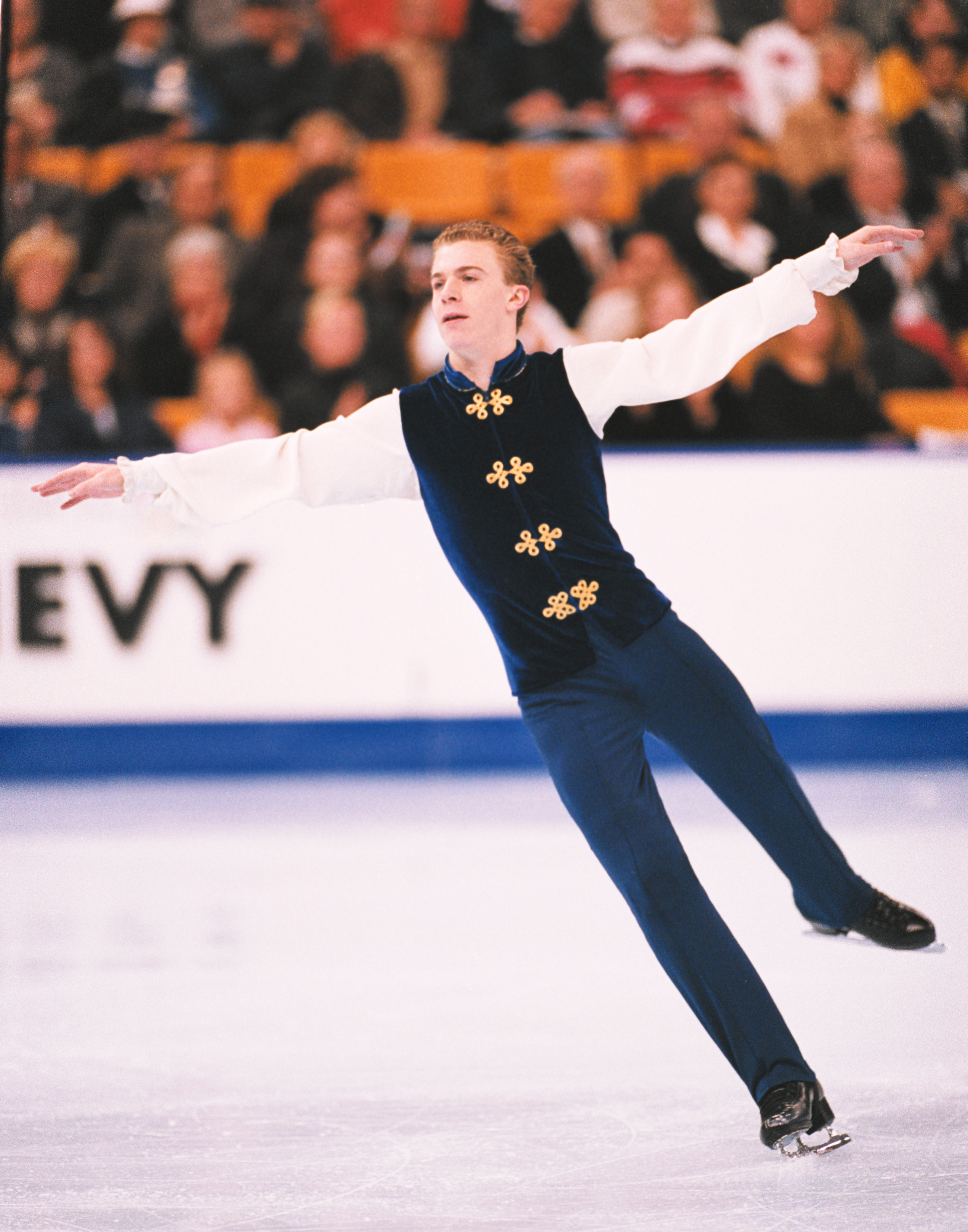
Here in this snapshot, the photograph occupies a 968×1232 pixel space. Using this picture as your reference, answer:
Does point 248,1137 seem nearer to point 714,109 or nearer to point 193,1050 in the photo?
point 193,1050

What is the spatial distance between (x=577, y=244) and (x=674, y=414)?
1071 mm

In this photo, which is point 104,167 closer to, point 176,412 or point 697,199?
point 176,412

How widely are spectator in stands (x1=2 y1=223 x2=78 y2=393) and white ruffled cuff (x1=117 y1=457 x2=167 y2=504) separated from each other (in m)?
3.90

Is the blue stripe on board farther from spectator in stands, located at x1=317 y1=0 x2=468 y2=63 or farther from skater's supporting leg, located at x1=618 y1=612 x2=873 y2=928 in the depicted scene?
spectator in stands, located at x1=317 y1=0 x2=468 y2=63

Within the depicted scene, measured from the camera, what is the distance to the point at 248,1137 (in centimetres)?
247

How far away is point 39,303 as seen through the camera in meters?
6.22

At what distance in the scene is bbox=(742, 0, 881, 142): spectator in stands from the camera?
6.89m

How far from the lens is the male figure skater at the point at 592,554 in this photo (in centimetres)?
235

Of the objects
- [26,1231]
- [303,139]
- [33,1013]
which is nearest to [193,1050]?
[33,1013]

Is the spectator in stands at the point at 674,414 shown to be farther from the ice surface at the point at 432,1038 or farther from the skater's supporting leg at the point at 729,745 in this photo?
the skater's supporting leg at the point at 729,745

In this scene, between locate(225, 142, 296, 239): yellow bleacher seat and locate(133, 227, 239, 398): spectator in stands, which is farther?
locate(225, 142, 296, 239): yellow bleacher seat

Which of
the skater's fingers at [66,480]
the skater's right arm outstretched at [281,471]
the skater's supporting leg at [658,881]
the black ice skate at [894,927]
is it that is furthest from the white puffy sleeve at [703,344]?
the black ice skate at [894,927]

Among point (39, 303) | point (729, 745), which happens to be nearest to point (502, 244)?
point (729, 745)

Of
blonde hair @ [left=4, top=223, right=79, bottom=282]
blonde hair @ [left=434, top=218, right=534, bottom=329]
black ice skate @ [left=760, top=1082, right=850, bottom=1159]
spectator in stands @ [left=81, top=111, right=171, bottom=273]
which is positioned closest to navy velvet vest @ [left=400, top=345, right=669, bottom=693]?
blonde hair @ [left=434, top=218, right=534, bottom=329]
